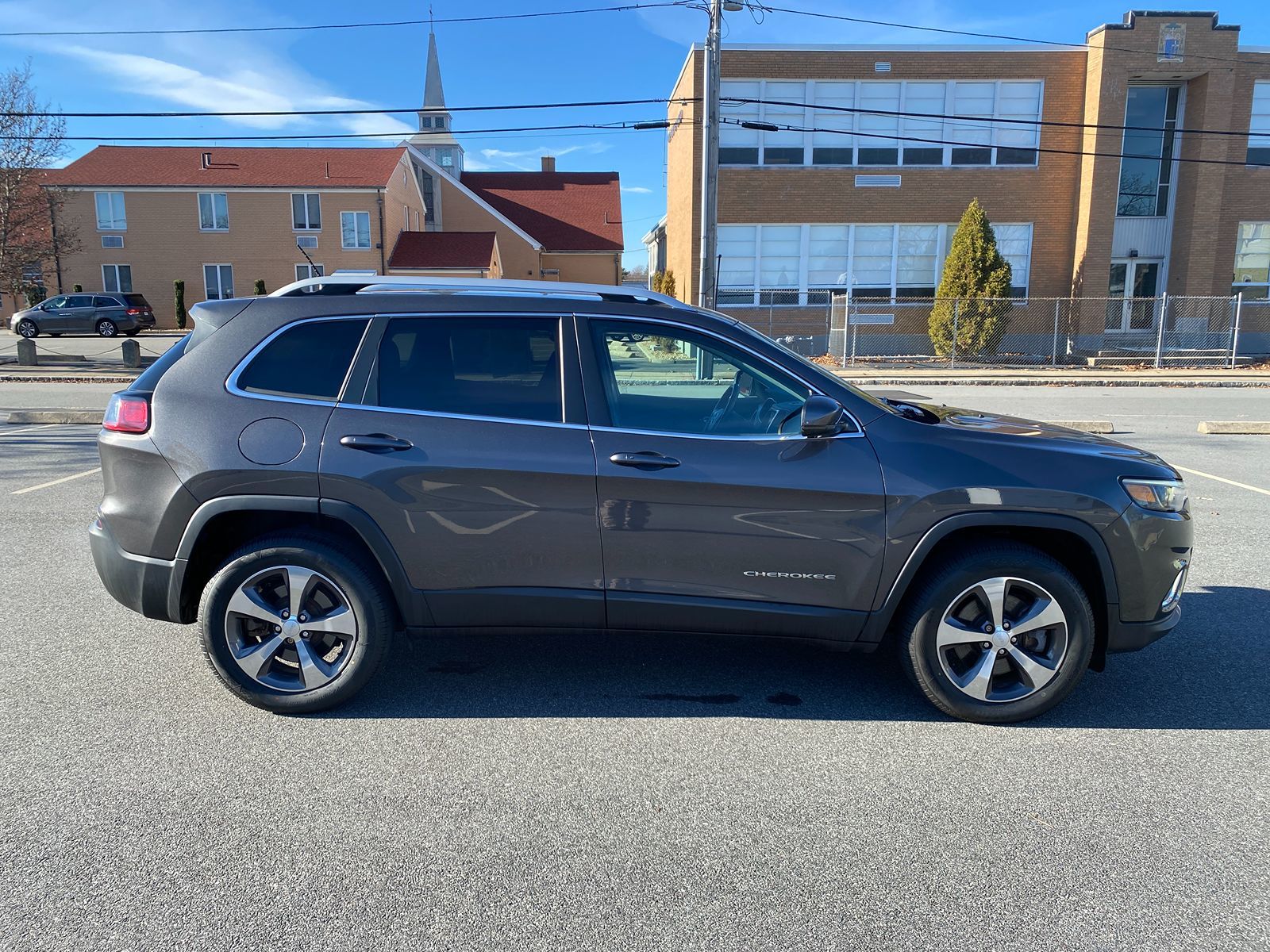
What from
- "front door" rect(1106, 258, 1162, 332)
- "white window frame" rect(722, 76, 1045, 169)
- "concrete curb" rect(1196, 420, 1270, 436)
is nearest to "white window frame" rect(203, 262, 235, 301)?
"white window frame" rect(722, 76, 1045, 169)

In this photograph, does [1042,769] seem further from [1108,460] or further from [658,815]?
[658,815]

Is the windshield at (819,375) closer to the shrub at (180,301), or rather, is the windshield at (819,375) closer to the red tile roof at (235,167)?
the red tile roof at (235,167)

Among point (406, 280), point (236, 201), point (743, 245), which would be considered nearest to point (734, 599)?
point (406, 280)

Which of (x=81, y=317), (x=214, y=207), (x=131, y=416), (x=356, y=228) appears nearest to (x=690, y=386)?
(x=131, y=416)

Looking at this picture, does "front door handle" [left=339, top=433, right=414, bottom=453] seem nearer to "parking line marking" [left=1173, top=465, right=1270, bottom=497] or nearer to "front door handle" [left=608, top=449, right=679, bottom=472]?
"front door handle" [left=608, top=449, right=679, bottom=472]

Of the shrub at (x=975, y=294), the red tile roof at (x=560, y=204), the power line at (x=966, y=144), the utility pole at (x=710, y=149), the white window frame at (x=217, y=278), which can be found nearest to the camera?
the utility pole at (x=710, y=149)

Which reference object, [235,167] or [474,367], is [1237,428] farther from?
[235,167]

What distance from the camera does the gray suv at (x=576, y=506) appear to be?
11.9 ft

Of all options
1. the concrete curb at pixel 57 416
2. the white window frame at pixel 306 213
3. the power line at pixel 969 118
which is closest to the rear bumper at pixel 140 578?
the concrete curb at pixel 57 416

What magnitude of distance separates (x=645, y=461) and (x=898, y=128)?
25278 mm

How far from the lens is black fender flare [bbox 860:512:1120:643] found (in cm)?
362

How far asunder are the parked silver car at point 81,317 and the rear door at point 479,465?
35.5 meters

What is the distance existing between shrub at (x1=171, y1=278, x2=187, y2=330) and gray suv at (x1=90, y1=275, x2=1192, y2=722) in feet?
128

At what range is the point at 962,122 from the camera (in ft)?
84.2
